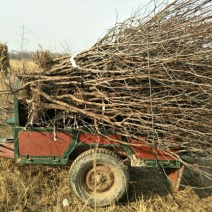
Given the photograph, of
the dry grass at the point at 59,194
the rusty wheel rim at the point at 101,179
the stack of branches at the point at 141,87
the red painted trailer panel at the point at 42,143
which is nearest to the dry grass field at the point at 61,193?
the dry grass at the point at 59,194

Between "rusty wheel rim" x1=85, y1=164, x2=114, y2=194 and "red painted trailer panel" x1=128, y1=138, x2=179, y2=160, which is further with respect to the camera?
"rusty wheel rim" x1=85, y1=164, x2=114, y2=194

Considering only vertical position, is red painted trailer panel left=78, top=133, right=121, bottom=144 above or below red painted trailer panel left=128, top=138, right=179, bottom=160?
above

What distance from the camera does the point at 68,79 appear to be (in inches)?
163

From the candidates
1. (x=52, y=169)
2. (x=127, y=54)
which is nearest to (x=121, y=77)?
(x=127, y=54)

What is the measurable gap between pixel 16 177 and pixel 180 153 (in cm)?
233

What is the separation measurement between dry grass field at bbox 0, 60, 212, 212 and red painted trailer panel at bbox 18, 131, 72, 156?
53 cm

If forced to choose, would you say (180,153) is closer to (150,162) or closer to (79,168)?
(150,162)

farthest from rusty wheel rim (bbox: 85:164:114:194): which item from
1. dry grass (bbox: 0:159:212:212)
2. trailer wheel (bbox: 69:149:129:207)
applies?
dry grass (bbox: 0:159:212:212)

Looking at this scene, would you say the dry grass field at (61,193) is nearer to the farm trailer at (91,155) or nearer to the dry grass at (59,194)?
the dry grass at (59,194)

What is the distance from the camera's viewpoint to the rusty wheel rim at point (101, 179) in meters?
4.14

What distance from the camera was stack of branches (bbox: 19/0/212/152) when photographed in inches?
152

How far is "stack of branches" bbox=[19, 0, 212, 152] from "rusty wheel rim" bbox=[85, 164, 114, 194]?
1.80 ft

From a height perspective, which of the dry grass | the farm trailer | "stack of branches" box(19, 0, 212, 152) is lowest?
the dry grass

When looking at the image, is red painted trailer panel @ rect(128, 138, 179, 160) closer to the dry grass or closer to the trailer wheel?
the trailer wheel
